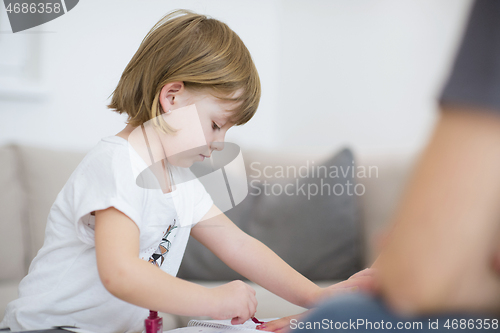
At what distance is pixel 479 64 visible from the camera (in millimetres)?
167

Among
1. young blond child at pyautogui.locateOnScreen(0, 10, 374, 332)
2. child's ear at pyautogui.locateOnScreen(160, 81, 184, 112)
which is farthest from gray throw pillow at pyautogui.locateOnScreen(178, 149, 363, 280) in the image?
child's ear at pyautogui.locateOnScreen(160, 81, 184, 112)

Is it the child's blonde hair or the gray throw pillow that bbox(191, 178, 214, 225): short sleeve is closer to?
the child's blonde hair

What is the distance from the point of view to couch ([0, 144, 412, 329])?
104 centimetres

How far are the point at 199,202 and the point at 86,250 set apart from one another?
24 centimetres

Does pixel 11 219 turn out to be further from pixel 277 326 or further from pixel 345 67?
pixel 345 67

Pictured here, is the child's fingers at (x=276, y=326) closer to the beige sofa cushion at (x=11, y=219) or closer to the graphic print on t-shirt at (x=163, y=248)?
the graphic print on t-shirt at (x=163, y=248)

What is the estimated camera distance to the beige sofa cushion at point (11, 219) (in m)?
1.05

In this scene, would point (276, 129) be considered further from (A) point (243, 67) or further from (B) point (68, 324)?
(B) point (68, 324)

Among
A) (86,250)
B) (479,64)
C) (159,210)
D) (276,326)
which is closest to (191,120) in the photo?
(159,210)

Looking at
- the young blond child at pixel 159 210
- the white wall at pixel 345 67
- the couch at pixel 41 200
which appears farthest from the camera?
the white wall at pixel 345 67

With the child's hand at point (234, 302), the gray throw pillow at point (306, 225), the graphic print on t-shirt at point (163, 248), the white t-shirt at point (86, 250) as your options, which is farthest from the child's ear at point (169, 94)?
the gray throw pillow at point (306, 225)

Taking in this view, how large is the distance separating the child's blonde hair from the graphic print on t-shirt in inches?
7.6

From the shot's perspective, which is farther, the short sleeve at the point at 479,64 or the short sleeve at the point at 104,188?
the short sleeve at the point at 104,188

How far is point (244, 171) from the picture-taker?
1.24 meters
